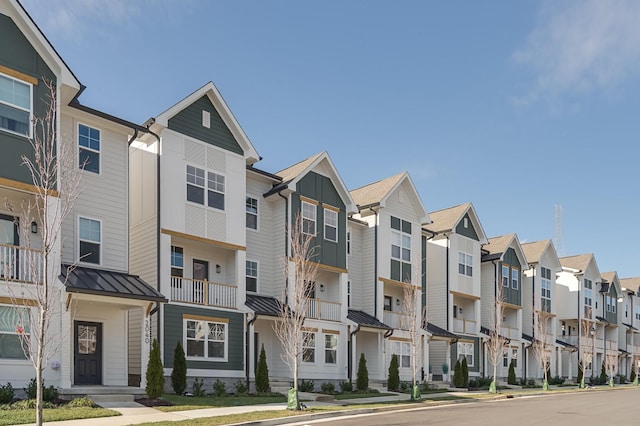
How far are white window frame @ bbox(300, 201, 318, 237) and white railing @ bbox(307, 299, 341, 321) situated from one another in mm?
3486

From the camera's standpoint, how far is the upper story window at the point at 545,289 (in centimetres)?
5400

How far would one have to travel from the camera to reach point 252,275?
3067cm

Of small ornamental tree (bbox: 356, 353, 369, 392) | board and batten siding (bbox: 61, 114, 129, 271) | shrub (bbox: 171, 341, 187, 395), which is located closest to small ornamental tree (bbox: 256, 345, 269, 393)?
shrub (bbox: 171, 341, 187, 395)

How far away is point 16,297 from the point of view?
1956cm

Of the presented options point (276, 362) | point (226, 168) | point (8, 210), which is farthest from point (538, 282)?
point (8, 210)

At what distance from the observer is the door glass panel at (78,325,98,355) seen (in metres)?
23.1

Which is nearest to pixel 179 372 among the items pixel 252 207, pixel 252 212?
pixel 252 212

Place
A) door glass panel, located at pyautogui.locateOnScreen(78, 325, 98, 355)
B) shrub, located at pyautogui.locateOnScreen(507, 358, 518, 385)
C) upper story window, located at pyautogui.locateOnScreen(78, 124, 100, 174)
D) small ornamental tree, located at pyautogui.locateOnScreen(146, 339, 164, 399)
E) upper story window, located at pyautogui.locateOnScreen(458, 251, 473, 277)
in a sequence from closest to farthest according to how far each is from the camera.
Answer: small ornamental tree, located at pyautogui.locateOnScreen(146, 339, 164, 399) < door glass panel, located at pyautogui.locateOnScreen(78, 325, 98, 355) < upper story window, located at pyautogui.locateOnScreen(78, 124, 100, 174) < upper story window, located at pyautogui.locateOnScreen(458, 251, 473, 277) < shrub, located at pyautogui.locateOnScreen(507, 358, 518, 385)

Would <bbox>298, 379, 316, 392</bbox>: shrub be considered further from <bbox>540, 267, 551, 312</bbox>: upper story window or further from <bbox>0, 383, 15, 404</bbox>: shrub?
<bbox>540, 267, 551, 312</bbox>: upper story window

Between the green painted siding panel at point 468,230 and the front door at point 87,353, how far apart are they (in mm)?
27178

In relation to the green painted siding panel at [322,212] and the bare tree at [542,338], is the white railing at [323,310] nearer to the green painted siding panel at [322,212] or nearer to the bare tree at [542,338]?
the green painted siding panel at [322,212]

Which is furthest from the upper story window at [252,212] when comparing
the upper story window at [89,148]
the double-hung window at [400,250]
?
the double-hung window at [400,250]

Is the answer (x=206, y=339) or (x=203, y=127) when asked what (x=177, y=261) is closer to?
(x=206, y=339)

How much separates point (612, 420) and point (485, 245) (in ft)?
94.1
